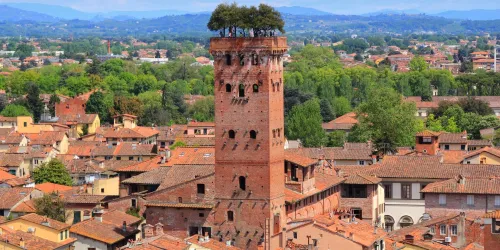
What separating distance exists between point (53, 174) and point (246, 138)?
23.9 m

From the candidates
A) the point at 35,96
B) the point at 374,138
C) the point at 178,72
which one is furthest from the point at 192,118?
the point at 178,72

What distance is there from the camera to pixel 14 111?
11550 centimetres

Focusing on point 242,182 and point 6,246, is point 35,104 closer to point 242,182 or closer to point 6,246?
point 242,182

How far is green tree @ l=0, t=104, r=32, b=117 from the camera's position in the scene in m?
115

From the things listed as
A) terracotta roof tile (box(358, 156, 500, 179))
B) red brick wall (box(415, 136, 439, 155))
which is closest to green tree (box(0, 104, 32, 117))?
red brick wall (box(415, 136, 439, 155))

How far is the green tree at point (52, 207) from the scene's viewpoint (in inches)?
2312

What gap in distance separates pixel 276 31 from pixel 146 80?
92493 millimetres

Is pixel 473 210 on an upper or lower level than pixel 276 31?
lower

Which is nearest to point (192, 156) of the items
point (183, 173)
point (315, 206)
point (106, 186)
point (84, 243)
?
point (106, 186)

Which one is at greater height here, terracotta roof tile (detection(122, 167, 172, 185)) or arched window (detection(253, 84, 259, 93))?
arched window (detection(253, 84, 259, 93))

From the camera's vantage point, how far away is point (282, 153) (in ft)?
178

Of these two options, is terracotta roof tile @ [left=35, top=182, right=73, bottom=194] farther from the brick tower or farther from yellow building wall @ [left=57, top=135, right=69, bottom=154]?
yellow building wall @ [left=57, top=135, right=69, bottom=154]

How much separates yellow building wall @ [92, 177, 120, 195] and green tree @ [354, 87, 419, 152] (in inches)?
687

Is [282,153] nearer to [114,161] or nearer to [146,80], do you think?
[114,161]
